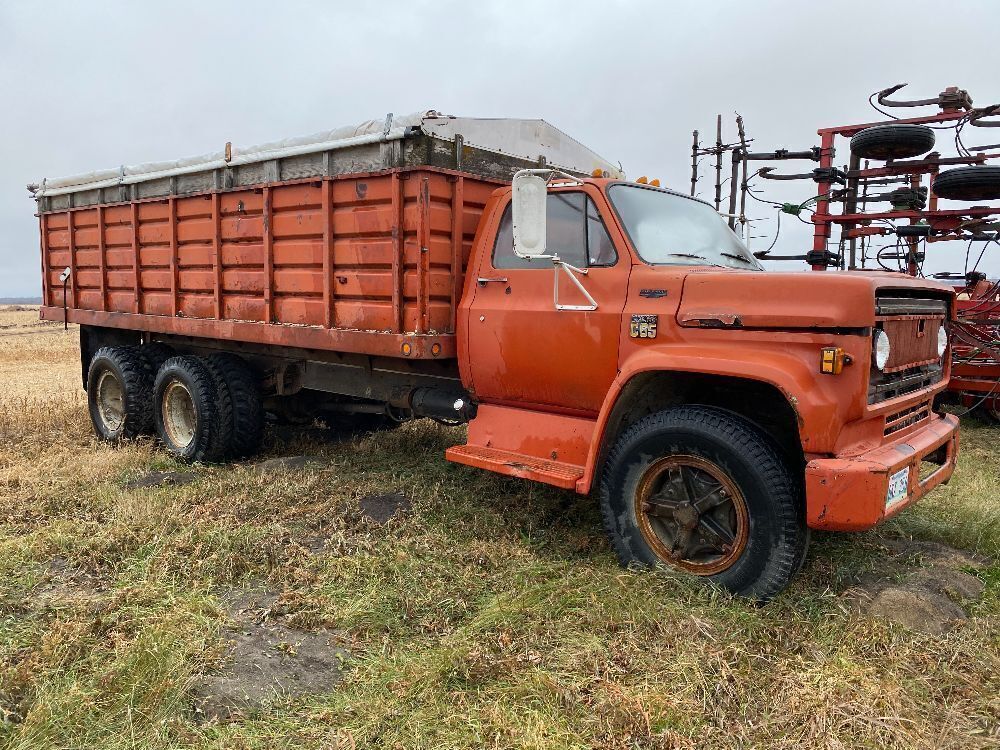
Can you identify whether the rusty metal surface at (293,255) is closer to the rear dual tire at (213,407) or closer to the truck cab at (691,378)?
the truck cab at (691,378)

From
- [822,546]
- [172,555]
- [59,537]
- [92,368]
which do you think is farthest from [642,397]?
[92,368]

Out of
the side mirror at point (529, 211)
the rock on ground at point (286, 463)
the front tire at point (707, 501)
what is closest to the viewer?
the front tire at point (707, 501)

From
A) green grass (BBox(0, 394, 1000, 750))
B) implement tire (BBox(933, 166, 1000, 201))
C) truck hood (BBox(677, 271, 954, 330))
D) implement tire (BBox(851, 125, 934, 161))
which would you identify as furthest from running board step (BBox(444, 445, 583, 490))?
implement tire (BBox(851, 125, 934, 161))

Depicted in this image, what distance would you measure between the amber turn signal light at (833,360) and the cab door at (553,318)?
106 centimetres

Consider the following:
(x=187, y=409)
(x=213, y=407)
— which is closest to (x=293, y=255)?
(x=213, y=407)

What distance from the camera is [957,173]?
26.0ft

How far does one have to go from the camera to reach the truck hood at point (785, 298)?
10.6 feet

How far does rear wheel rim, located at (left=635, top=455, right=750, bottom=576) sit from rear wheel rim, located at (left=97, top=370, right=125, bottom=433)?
5.57 meters

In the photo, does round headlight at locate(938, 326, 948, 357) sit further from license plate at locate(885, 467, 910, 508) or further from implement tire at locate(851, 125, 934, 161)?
implement tire at locate(851, 125, 934, 161)

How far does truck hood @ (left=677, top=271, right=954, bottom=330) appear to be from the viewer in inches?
127

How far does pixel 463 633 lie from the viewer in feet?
10.6

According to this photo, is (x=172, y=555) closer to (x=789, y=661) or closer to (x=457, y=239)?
(x=457, y=239)

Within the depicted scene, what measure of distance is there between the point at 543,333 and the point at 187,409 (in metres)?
3.77

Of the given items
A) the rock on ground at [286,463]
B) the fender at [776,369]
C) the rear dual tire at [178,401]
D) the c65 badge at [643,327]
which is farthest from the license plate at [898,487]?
the rear dual tire at [178,401]
